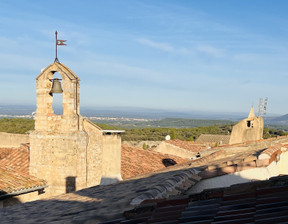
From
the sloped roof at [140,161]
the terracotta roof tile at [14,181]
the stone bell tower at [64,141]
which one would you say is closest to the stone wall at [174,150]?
the sloped roof at [140,161]

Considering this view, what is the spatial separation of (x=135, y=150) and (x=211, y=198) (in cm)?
1487

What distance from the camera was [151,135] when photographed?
55.2 m

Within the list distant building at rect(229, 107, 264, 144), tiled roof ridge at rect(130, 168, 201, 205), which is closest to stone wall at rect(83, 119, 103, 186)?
tiled roof ridge at rect(130, 168, 201, 205)

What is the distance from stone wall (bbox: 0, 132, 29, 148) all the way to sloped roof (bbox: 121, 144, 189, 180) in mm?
5902

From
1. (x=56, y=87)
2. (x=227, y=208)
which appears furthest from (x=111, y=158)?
(x=227, y=208)

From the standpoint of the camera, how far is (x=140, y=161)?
657 inches

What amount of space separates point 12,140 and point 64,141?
32.6 ft

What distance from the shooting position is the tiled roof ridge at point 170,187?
4711 millimetres

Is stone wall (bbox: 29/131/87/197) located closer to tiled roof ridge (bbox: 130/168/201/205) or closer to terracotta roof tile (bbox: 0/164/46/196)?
terracotta roof tile (bbox: 0/164/46/196)

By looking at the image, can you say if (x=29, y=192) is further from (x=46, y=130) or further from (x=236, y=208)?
(x=236, y=208)

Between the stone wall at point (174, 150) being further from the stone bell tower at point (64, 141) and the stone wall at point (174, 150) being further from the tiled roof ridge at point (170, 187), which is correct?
the tiled roof ridge at point (170, 187)

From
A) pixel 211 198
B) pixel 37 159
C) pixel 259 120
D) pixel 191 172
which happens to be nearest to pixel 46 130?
pixel 37 159

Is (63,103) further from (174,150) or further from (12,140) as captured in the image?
(174,150)

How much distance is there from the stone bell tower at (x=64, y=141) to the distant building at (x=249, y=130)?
1021 cm
